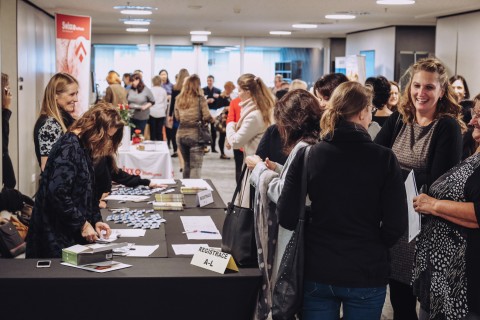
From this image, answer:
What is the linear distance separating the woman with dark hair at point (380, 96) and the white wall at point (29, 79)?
6025 mm

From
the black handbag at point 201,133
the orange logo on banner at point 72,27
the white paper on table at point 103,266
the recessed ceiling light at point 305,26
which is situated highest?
the recessed ceiling light at point 305,26

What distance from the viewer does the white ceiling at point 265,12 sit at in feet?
36.4

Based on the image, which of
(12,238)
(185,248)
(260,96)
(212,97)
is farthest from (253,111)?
(212,97)

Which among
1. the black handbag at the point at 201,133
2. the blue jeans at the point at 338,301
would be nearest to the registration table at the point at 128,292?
the blue jeans at the point at 338,301

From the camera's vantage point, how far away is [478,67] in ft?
39.9

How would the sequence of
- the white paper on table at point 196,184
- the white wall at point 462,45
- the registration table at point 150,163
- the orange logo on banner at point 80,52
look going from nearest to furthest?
the white paper on table at point 196,184 < the registration table at point 150,163 < the orange logo on banner at point 80,52 < the white wall at point 462,45

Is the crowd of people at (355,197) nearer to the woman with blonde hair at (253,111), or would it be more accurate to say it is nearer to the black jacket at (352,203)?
the black jacket at (352,203)

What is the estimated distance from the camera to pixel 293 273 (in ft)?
9.02

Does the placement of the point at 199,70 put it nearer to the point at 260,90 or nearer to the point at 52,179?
the point at 260,90

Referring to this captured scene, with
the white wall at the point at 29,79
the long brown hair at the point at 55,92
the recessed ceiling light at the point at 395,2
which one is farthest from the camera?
the recessed ceiling light at the point at 395,2

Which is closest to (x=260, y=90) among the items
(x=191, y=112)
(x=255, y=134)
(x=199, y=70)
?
(x=255, y=134)

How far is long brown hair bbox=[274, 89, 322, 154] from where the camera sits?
10.2 feet

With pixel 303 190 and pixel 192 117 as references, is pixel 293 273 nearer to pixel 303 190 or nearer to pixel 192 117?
pixel 303 190

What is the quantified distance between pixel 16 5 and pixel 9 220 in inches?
215
